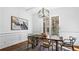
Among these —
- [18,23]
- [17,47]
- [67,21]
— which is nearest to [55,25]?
[67,21]

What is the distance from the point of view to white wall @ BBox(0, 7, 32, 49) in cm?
200

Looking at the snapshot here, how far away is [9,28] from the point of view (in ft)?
6.62

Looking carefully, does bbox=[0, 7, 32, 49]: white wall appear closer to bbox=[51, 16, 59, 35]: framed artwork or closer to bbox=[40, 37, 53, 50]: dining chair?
bbox=[40, 37, 53, 50]: dining chair

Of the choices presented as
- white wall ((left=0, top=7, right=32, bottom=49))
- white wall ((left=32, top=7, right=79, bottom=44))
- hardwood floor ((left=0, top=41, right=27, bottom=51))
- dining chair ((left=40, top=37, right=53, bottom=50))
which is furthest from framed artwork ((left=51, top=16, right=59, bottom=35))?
hardwood floor ((left=0, top=41, right=27, bottom=51))

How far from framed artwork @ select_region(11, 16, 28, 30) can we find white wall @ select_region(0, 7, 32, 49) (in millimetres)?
59

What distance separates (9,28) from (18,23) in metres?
0.20

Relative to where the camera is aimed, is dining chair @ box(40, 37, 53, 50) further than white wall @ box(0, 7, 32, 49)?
Yes

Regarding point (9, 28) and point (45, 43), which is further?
point (45, 43)

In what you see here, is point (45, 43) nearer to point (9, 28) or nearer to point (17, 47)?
point (17, 47)

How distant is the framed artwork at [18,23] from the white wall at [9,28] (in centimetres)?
6

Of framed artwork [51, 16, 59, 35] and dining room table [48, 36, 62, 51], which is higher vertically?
framed artwork [51, 16, 59, 35]
